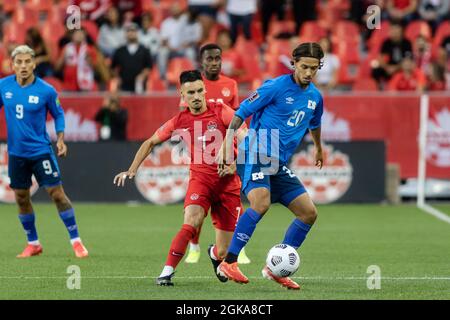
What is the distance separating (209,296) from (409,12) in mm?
15684

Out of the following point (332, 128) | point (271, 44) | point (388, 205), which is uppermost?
point (271, 44)

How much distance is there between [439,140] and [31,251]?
→ 30.5 feet

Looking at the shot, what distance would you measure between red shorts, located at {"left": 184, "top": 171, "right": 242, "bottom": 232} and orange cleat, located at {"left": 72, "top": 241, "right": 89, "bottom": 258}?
89.5 inches

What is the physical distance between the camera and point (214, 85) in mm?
12625

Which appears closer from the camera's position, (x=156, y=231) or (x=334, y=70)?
(x=156, y=231)

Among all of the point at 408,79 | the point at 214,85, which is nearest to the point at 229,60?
the point at 408,79

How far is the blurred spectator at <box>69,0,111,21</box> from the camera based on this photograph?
2342 centimetres

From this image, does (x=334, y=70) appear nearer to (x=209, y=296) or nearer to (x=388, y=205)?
(x=388, y=205)

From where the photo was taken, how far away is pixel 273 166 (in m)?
10.1

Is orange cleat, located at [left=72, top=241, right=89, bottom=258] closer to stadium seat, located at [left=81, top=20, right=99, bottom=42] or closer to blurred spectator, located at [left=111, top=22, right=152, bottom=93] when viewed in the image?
blurred spectator, located at [left=111, top=22, right=152, bottom=93]

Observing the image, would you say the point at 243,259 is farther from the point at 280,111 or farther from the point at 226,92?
the point at 280,111

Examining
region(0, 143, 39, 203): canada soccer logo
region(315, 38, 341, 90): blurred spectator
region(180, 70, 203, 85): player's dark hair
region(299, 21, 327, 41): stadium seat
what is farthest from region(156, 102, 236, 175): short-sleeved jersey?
region(299, 21, 327, 41): stadium seat
